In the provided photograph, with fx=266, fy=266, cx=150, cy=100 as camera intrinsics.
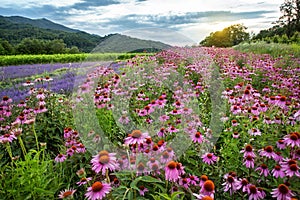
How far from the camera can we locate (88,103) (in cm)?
348

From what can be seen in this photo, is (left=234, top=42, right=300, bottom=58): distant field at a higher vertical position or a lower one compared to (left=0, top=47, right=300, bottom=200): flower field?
higher

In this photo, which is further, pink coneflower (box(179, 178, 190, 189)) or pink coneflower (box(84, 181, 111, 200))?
pink coneflower (box(179, 178, 190, 189))

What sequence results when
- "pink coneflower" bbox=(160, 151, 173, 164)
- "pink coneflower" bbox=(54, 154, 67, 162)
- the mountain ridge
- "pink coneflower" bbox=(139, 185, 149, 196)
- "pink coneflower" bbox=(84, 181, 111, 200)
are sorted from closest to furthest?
"pink coneflower" bbox=(84, 181, 111, 200) → "pink coneflower" bbox=(139, 185, 149, 196) → "pink coneflower" bbox=(160, 151, 173, 164) → "pink coneflower" bbox=(54, 154, 67, 162) → the mountain ridge

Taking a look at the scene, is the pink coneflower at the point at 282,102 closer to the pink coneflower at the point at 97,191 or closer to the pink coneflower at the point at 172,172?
the pink coneflower at the point at 172,172

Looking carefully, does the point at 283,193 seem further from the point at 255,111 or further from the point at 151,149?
the point at 255,111

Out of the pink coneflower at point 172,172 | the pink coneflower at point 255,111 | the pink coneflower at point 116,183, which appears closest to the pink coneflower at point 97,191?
the pink coneflower at point 172,172

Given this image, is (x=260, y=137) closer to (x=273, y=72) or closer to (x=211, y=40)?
(x=273, y=72)

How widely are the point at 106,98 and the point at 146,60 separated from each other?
4.09m

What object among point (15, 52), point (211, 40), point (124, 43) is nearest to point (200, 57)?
point (124, 43)

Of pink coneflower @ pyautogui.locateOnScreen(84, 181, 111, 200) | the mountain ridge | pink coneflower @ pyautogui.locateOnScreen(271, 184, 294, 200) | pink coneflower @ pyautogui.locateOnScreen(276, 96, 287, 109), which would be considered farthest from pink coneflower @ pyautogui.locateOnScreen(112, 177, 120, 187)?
the mountain ridge

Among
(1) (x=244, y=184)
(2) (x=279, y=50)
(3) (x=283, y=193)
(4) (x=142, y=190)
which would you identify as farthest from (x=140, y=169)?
(2) (x=279, y=50)

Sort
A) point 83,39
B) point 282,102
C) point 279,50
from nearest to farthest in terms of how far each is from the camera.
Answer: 1. point 282,102
2. point 279,50
3. point 83,39

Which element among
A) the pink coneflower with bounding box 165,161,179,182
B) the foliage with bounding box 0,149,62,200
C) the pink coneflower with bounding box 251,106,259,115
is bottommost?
the foliage with bounding box 0,149,62,200

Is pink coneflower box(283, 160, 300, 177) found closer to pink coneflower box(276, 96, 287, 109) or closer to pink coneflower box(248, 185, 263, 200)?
pink coneflower box(248, 185, 263, 200)
